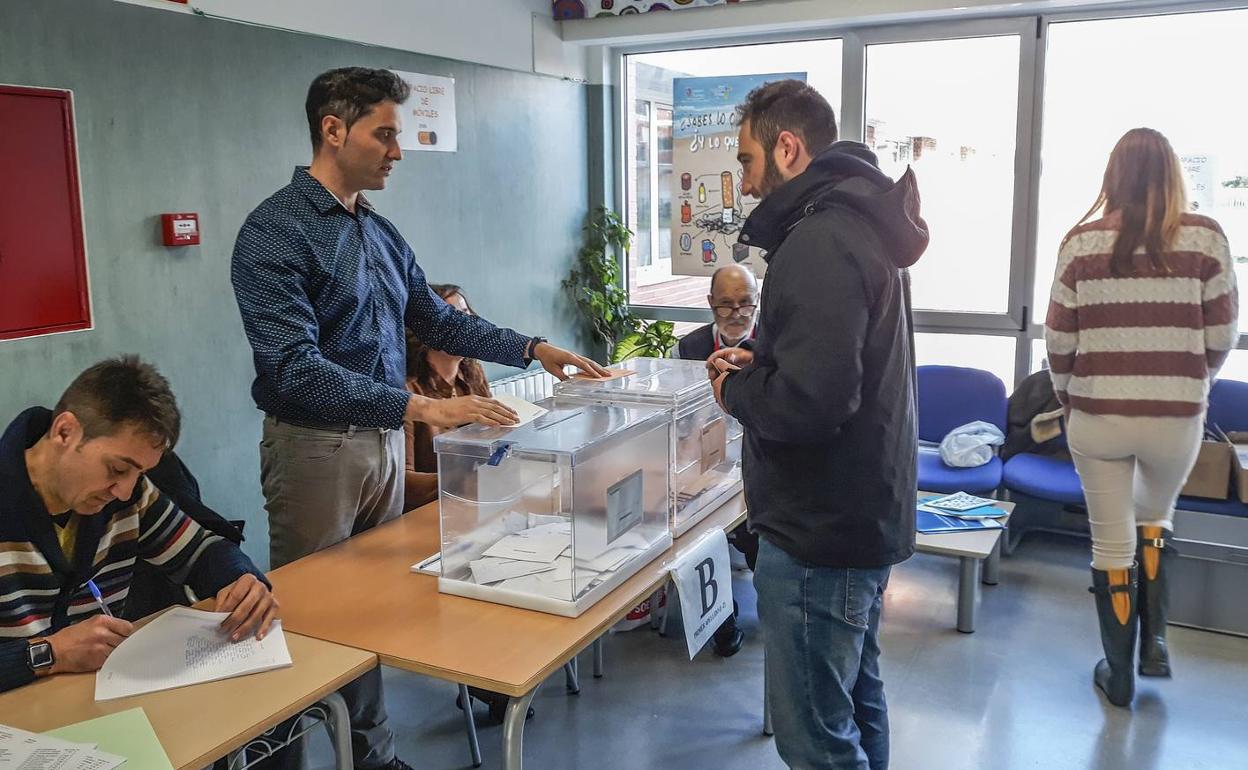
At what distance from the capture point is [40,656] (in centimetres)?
162

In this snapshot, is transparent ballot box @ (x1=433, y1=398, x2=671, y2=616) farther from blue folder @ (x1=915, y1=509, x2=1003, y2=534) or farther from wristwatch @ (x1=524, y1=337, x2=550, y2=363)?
blue folder @ (x1=915, y1=509, x2=1003, y2=534)

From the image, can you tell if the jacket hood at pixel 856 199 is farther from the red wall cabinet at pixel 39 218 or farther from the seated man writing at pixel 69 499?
the red wall cabinet at pixel 39 218

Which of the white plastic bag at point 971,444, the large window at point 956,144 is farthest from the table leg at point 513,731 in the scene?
the large window at point 956,144

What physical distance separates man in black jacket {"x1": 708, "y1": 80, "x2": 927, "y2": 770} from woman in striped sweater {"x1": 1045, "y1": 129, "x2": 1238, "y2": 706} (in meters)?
1.30

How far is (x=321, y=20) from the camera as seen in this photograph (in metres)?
3.61

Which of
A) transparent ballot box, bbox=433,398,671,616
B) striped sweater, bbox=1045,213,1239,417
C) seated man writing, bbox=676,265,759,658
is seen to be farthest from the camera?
seated man writing, bbox=676,265,759,658

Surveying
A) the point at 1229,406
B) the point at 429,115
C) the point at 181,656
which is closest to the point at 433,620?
the point at 181,656

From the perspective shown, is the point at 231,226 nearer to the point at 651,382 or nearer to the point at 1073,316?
the point at 651,382

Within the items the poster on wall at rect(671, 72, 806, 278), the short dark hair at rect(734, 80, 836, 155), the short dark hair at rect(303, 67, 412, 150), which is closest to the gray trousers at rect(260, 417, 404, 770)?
the short dark hair at rect(303, 67, 412, 150)

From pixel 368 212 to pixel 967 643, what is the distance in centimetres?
244

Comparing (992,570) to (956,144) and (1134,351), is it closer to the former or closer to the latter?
(1134,351)

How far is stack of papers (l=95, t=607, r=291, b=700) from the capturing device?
162 cm

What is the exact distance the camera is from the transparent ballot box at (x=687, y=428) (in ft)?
7.92

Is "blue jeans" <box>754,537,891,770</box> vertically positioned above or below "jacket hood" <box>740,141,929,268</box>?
below
